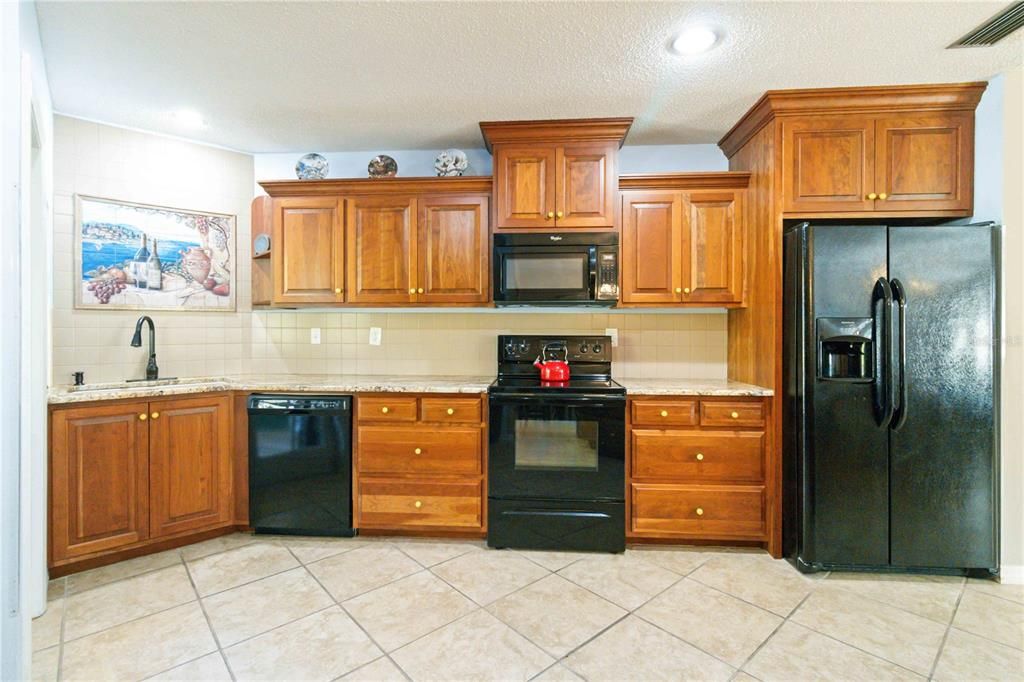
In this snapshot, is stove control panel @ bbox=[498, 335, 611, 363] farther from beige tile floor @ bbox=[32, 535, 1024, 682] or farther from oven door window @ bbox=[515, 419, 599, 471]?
beige tile floor @ bbox=[32, 535, 1024, 682]

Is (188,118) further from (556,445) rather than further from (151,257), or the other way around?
(556,445)

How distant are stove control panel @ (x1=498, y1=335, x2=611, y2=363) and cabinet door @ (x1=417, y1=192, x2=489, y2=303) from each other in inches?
15.2

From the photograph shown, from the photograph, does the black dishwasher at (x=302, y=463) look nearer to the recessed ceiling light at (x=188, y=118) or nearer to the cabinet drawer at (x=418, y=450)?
the cabinet drawer at (x=418, y=450)

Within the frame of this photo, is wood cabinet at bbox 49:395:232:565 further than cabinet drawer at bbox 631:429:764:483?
No

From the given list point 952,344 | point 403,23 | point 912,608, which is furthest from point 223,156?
point 912,608

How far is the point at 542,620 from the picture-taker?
1.87 meters

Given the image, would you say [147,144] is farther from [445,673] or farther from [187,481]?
[445,673]

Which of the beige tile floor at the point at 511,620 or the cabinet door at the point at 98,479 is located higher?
the cabinet door at the point at 98,479

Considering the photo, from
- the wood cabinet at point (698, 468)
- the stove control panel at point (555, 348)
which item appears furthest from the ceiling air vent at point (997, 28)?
the stove control panel at point (555, 348)

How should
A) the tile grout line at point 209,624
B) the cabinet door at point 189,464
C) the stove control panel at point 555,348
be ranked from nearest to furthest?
the tile grout line at point 209,624 < the cabinet door at point 189,464 < the stove control panel at point 555,348

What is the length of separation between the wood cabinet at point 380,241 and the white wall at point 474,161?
0.40 metres

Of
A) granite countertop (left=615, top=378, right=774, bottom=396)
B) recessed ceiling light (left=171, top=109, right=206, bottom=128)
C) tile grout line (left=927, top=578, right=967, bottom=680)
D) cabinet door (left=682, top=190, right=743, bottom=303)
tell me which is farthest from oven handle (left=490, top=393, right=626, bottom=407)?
recessed ceiling light (left=171, top=109, right=206, bottom=128)

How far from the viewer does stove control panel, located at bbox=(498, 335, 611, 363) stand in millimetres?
2979

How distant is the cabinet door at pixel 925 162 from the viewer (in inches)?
91.1
